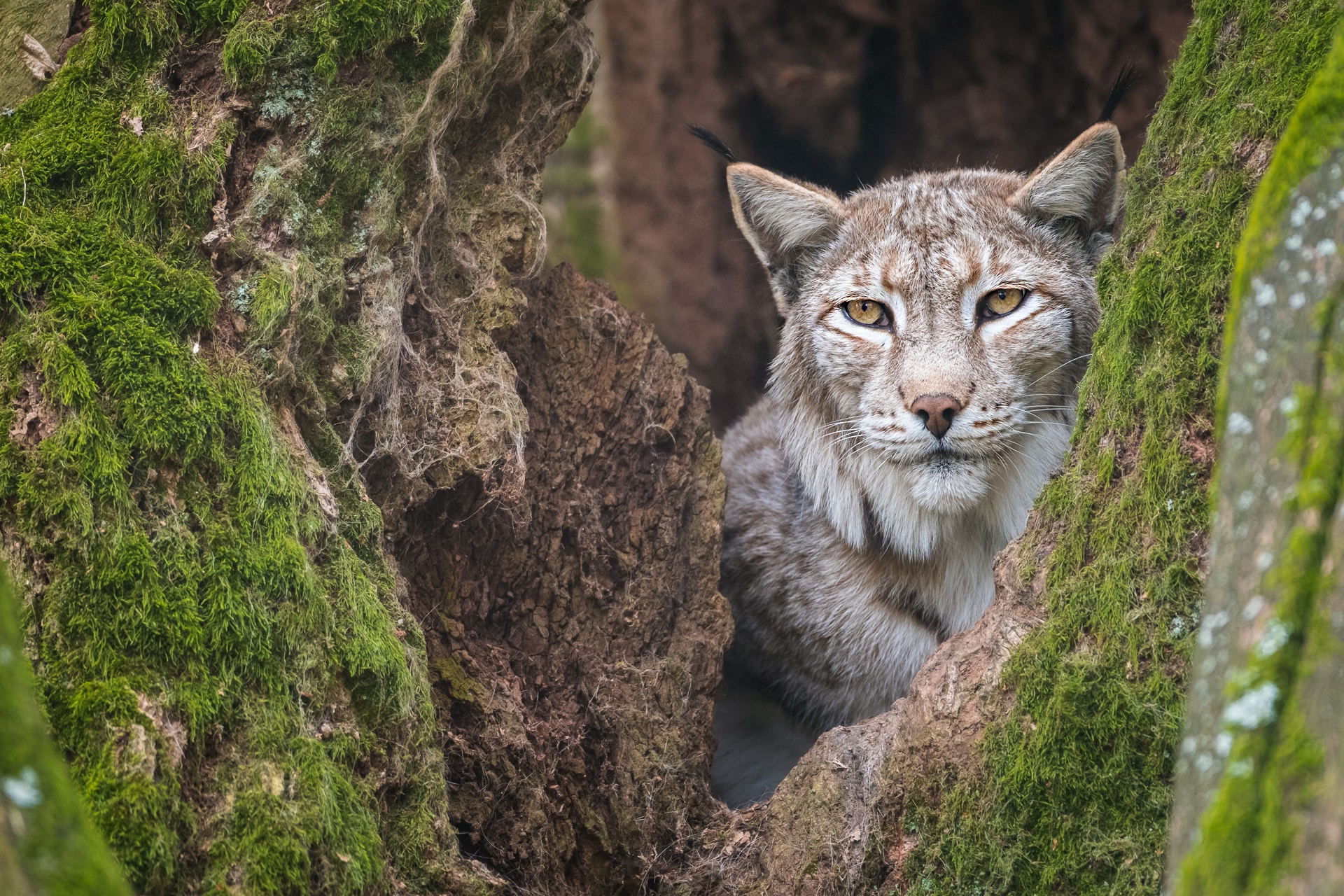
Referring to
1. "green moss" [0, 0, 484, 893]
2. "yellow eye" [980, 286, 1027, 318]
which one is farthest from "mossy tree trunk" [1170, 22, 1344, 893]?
"yellow eye" [980, 286, 1027, 318]

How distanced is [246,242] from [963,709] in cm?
211

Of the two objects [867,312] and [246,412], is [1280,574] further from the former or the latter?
[867,312]

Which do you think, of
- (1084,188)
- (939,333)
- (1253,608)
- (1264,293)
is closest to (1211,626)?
(1253,608)

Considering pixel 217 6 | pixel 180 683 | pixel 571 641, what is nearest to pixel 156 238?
pixel 217 6

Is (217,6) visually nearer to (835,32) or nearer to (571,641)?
(571,641)

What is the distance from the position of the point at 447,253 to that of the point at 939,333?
5.37 feet

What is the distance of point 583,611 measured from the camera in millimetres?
3422

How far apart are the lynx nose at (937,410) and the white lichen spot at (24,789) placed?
2735 millimetres

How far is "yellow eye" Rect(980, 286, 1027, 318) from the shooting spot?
3.51 metres

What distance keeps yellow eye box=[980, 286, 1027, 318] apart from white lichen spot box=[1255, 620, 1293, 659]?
2.49 metres

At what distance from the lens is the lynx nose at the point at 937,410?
3303 mm

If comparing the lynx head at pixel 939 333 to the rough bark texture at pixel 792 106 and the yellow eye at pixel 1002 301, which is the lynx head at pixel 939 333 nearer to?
the yellow eye at pixel 1002 301

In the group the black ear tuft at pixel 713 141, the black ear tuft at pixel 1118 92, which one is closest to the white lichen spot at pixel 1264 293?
the black ear tuft at pixel 1118 92

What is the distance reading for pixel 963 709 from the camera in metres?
2.55
